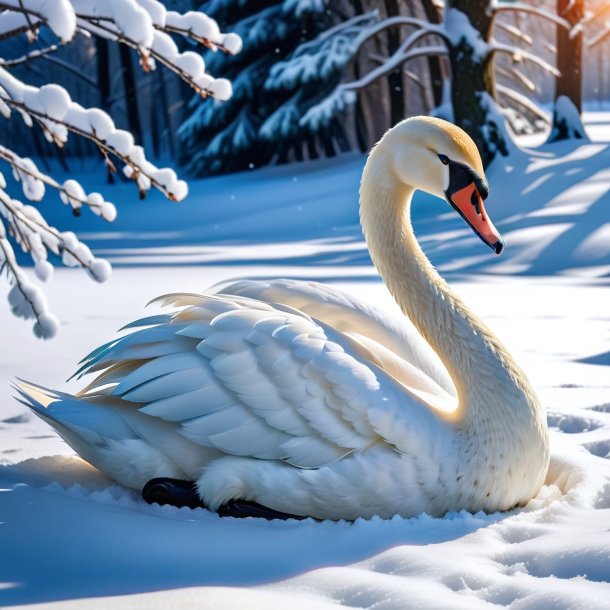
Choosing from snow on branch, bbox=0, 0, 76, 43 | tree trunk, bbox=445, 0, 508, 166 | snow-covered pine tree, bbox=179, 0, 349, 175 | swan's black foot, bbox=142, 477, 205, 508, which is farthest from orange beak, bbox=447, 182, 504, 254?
snow-covered pine tree, bbox=179, 0, 349, 175

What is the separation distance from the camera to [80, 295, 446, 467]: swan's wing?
300cm

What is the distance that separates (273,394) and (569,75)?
14.5 m

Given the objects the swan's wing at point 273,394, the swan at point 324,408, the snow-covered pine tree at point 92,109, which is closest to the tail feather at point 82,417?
the swan at point 324,408

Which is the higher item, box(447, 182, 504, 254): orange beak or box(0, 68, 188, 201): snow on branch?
box(0, 68, 188, 201): snow on branch

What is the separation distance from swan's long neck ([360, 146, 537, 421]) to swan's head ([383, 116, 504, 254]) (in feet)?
0.23

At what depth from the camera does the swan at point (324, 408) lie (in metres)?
3.01

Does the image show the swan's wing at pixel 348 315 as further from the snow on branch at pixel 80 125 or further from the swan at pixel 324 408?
the snow on branch at pixel 80 125

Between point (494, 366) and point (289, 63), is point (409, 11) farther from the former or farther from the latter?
point (494, 366)

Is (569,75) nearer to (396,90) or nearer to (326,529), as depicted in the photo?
(396,90)

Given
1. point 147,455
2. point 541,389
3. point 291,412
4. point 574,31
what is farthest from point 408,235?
point 574,31

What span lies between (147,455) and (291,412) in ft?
1.57

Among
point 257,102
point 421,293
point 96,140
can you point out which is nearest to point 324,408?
point 421,293

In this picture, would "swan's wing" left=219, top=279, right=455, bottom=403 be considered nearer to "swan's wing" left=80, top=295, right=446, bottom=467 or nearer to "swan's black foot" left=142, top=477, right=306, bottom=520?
"swan's wing" left=80, top=295, right=446, bottom=467

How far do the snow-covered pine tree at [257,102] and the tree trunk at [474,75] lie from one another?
5756 mm
